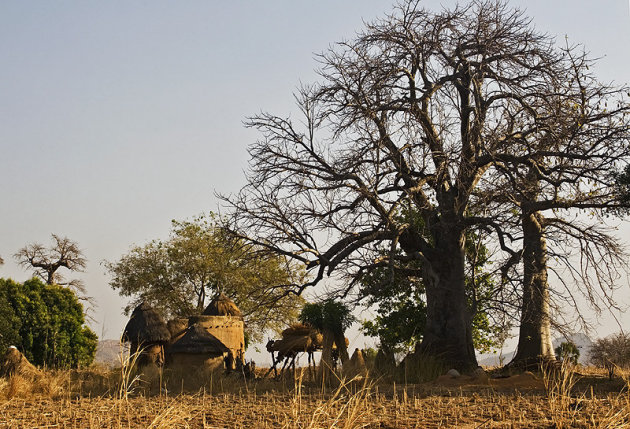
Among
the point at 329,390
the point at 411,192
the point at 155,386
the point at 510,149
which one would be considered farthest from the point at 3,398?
the point at 510,149

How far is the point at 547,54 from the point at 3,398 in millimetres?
13756

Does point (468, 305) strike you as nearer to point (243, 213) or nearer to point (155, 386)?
point (243, 213)

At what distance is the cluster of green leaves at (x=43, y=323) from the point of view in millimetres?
18969

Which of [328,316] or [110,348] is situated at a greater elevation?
[328,316]

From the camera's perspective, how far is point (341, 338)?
15578 mm

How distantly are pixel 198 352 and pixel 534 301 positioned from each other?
8194 millimetres

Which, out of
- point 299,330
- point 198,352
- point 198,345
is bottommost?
point 198,352

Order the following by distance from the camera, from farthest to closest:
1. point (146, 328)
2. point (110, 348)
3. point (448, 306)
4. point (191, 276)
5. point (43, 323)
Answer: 1. point (191, 276)
2. point (43, 323)
3. point (146, 328)
4. point (448, 306)
5. point (110, 348)

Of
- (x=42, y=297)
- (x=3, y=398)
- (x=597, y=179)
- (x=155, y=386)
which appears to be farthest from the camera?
(x=42, y=297)

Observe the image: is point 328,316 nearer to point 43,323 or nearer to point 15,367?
point 15,367

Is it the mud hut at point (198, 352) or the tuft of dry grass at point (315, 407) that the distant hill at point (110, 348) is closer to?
the tuft of dry grass at point (315, 407)

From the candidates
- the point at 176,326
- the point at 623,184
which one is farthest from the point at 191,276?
the point at 623,184

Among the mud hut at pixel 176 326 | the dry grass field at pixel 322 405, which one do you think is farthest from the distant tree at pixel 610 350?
the mud hut at pixel 176 326

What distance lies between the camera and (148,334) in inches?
732
